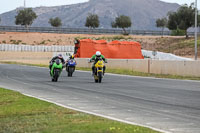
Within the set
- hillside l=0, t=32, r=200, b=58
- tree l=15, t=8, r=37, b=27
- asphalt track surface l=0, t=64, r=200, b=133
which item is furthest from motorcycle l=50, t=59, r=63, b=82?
tree l=15, t=8, r=37, b=27

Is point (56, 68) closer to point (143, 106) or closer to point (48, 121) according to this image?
point (143, 106)

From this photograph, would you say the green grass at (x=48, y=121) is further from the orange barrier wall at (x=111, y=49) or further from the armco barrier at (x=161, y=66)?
the orange barrier wall at (x=111, y=49)

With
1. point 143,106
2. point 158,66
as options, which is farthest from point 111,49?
point 143,106

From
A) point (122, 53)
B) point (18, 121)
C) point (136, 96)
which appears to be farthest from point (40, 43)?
point (18, 121)

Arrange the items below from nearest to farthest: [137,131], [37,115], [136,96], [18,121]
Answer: [137,131]
[18,121]
[37,115]
[136,96]

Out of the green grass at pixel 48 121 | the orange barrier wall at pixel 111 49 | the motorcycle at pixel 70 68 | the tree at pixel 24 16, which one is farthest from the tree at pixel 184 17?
the green grass at pixel 48 121

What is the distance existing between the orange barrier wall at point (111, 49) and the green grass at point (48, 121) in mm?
37730

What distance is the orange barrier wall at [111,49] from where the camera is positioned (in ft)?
175

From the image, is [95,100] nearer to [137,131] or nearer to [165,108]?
[165,108]

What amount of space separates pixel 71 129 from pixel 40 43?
89.2 meters

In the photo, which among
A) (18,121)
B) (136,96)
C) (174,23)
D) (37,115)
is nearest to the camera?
(18,121)

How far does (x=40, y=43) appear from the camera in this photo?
3873 inches

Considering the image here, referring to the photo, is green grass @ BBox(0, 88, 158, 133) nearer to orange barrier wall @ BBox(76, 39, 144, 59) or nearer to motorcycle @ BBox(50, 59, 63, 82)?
motorcycle @ BBox(50, 59, 63, 82)

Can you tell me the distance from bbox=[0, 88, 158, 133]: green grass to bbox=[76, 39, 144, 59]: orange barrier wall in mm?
37730
